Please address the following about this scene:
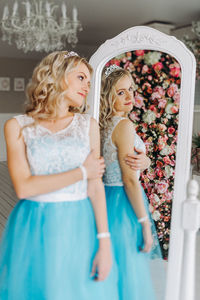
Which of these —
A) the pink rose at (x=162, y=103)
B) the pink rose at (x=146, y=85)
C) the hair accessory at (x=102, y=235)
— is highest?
the pink rose at (x=146, y=85)

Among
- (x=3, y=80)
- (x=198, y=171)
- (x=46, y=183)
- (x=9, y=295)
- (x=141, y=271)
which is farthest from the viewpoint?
(x=3, y=80)

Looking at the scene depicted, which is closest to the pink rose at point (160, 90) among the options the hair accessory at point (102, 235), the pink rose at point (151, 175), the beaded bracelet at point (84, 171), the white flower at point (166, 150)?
the white flower at point (166, 150)

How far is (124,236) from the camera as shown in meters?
1.46

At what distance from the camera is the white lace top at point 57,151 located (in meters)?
1.28

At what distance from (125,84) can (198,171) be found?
759 millimetres

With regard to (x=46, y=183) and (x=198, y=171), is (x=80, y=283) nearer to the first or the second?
(x=46, y=183)

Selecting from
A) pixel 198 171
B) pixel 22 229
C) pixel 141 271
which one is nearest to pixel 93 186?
pixel 22 229

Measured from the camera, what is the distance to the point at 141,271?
1480 millimetres

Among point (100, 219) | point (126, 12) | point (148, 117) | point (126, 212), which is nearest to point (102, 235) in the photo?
point (100, 219)

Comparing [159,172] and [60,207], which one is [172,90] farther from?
[60,207]

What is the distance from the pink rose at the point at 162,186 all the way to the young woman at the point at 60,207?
0.29 m

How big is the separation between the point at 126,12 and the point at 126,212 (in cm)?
471

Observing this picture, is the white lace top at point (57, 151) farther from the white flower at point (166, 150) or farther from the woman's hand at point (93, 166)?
the white flower at point (166, 150)

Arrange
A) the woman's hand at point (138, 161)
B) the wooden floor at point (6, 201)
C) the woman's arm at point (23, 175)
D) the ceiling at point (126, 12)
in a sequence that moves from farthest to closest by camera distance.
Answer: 1. the ceiling at point (126, 12)
2. the wooden floor at point (6, 201)
3. the woman's hand at point (138, 161)
4. the woman's arm at point (23, 175)
